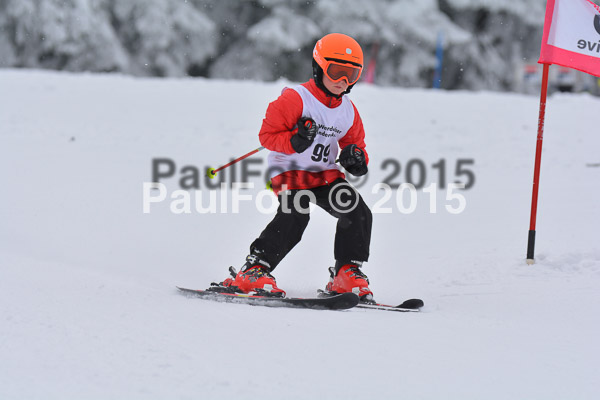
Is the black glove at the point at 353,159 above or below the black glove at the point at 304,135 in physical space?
below

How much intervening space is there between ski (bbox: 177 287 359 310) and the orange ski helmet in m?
1.29

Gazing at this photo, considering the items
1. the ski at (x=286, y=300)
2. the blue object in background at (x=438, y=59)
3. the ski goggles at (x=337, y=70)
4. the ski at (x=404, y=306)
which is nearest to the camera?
the ski at (x=286, y=300)

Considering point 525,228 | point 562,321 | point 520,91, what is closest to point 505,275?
point 562,321

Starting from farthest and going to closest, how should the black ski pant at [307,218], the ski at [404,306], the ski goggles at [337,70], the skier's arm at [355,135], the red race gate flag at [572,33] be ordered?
the red race gate flag at [572,33] → the skier's arm at [355,135] → the black ski pant at [307,218] → the ski goggles at [337,70] → the ski at [404,306]

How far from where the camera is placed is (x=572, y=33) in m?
4.62

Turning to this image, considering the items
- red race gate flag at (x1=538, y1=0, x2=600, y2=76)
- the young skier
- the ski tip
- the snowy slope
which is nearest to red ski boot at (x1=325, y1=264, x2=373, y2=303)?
the young skier

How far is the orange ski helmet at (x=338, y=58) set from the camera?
12.8 ft

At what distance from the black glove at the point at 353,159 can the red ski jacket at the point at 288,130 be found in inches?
7.4

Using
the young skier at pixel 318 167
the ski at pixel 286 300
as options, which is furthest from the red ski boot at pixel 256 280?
the ski at pixel 286 300

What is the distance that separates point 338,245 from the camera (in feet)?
13.7

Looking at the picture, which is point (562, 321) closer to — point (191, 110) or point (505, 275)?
point (505, 275)

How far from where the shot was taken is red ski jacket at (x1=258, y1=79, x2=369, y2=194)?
12.9 ft

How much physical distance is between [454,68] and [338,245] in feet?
64.8

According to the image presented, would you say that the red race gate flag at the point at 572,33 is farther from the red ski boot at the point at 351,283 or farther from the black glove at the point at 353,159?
the red ski boot at the point at 351,283
